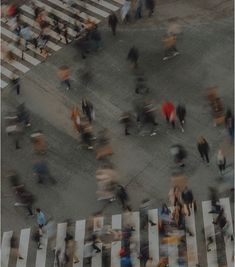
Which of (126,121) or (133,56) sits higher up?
(133,56)

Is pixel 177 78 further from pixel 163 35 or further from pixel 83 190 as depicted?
pixel 83 190

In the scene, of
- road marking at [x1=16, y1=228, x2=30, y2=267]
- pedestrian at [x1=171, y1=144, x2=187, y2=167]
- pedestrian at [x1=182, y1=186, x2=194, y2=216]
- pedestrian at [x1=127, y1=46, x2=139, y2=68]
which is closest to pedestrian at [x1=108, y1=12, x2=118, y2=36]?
pedestrian at [x1=127, y1=46, x2=139, y2=68]

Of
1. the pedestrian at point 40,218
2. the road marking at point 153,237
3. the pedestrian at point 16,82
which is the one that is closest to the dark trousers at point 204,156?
the road marking at point 153,237

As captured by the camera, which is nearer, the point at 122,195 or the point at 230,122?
the point at 122,195

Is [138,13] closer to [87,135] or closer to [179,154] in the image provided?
[87,135]

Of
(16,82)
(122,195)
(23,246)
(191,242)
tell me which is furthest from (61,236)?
(16,82)

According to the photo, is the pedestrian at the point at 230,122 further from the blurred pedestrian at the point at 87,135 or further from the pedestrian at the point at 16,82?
the pedestrian at the point at 16,82
